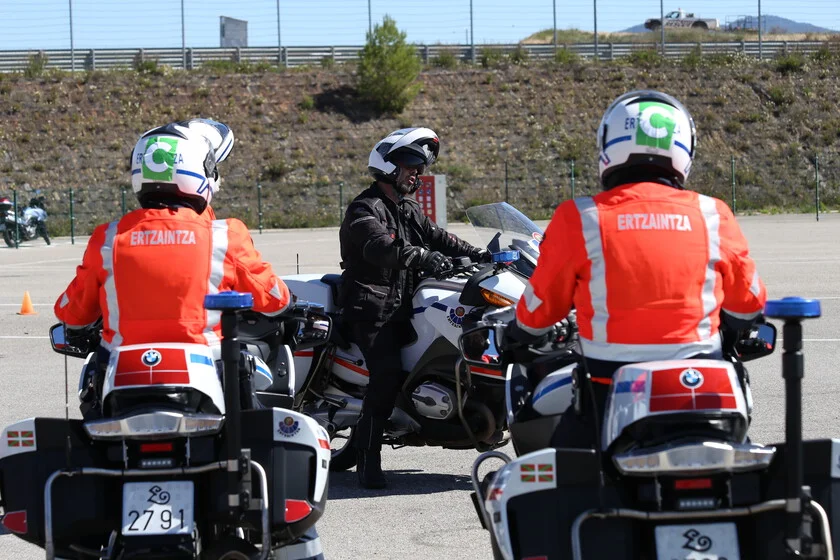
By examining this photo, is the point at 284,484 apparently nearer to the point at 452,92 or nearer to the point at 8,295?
the point at 8,295

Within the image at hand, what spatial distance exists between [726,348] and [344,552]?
2101mm

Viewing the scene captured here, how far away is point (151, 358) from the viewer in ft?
13.7

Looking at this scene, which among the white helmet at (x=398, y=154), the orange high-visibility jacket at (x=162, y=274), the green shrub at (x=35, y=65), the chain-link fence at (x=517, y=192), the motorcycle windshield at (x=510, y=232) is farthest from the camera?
the green shrub at (x=35, y=65)

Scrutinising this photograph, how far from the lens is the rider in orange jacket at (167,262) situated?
441 centimetres

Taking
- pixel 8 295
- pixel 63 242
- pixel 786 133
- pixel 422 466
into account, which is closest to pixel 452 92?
pixel 786 133

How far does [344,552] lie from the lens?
18.5ft

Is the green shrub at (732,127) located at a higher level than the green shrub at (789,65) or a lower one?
lower

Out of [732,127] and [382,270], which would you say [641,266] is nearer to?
[382,270]

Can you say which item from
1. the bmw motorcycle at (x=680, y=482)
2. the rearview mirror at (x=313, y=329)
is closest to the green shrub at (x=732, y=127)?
the rearview mirror at (x=313, y=329)

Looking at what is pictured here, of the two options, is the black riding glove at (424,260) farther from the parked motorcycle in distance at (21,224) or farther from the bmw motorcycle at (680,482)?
the parked motorcycle in distance at (21,224)

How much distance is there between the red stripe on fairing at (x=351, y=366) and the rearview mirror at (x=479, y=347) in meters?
0.76

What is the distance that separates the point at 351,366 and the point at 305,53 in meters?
53.3

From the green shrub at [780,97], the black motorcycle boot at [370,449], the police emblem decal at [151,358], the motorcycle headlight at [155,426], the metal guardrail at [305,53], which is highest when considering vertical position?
the metal guardrail at [305,53]

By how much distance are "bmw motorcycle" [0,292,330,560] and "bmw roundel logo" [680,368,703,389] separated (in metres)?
1.41
